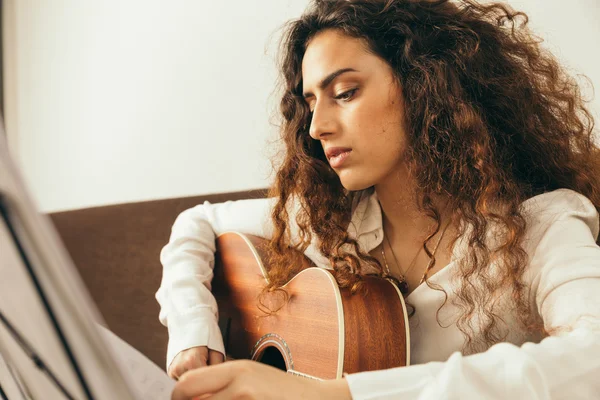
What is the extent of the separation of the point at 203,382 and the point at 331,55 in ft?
2.53

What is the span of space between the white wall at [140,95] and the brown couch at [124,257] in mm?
369

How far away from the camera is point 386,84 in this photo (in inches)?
43.2

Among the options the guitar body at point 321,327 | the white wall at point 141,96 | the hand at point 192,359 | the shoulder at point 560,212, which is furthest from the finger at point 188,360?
the white wall at point 141,96

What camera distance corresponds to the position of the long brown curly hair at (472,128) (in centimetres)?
100

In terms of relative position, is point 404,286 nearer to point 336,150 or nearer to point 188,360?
point 336,150

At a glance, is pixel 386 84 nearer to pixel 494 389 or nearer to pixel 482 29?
pixel 482 29

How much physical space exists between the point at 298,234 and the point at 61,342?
3.18 feet

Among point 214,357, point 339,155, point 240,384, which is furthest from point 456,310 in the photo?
point 240,384

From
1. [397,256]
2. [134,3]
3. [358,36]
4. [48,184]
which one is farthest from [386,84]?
[48,184]

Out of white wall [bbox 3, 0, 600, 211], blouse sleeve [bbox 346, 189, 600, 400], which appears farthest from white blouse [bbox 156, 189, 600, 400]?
white wall [bbox 3, 0, 600, 211]

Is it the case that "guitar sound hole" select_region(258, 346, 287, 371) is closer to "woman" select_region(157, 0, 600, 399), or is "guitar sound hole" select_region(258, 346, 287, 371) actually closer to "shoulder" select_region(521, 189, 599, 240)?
"woman" select_region(157, 0, 600, 399)

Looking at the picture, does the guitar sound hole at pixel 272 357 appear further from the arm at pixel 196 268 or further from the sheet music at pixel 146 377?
the sheet music at pixel 146 377

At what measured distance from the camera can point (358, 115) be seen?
105 cm

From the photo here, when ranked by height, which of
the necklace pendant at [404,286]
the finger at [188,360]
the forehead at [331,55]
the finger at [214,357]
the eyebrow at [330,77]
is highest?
the forehead at [331,55]
